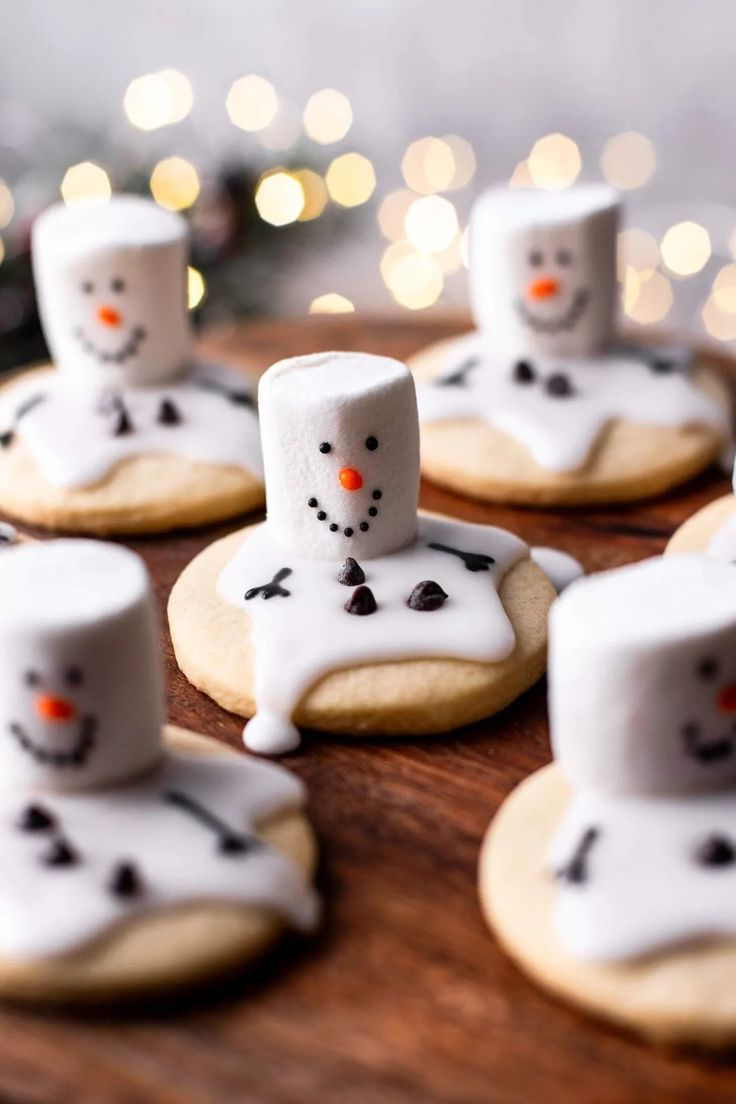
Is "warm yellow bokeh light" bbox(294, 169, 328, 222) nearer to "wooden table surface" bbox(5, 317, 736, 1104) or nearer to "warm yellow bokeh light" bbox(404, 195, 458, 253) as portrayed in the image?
"warm yellow bokeh light" bbox(404, 195, 458, 253)

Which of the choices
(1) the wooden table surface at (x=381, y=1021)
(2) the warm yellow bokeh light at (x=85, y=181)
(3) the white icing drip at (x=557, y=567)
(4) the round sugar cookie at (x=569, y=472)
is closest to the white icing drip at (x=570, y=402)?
(4) the round sugar cookie at (x=569, y=472)

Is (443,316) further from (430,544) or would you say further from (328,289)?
(328,289)

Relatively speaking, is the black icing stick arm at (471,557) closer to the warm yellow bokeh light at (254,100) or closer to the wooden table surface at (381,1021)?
the wooden table surface at (381,1021)

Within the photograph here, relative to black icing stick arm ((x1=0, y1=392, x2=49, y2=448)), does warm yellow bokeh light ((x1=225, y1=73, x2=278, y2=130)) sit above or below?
above

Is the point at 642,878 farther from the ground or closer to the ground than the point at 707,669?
closer to the ground

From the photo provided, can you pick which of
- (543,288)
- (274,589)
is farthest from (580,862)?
(543,288)

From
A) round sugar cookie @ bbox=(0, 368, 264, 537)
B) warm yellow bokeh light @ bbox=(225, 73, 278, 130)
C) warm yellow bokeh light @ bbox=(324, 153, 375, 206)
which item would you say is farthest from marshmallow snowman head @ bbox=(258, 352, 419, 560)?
warm yellow bokeh light @ bbox=(225, 73, 278, 130)

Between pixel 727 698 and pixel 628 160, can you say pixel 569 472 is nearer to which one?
pixel 727 698
